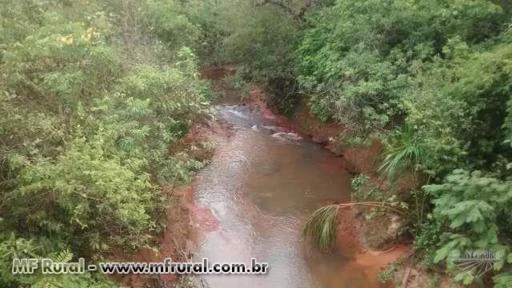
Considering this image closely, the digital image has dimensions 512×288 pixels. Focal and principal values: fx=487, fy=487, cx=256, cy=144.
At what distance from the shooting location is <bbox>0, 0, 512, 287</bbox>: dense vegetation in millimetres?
6176

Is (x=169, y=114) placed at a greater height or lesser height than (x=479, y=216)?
lesser

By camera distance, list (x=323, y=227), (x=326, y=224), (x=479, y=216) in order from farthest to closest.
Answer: (x=323, y=227) → (x=326, y=224) → (x=479, y=216)

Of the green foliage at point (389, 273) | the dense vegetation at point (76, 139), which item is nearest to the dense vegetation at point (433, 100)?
the green foliage at point (389, 273)

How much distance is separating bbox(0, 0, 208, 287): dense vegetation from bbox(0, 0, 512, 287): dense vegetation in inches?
1.0

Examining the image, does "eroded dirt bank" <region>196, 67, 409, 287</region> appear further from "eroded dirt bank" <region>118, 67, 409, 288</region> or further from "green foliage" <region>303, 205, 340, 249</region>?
"green foliage" <region>303, 205, 340, 249</region>

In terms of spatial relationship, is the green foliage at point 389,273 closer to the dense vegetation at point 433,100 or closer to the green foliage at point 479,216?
the dense vegetation at point 433,100

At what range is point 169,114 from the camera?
10625 millimetres

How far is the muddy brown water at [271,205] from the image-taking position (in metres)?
9.61

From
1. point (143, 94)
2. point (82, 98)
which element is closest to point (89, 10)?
point (143, 94)

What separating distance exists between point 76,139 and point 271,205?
6562 millimetres

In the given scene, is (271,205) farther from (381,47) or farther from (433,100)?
(381,47)

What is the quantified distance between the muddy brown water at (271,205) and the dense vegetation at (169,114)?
1216mm

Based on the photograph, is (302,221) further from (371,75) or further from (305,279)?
(371,75)

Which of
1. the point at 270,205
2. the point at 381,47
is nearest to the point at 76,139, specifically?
the point at 270,205
